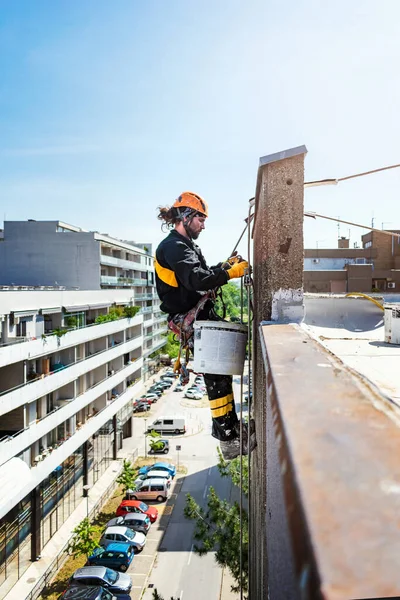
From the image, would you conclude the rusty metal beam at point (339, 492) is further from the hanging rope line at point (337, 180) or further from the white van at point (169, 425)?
the white van at point (169, 425)

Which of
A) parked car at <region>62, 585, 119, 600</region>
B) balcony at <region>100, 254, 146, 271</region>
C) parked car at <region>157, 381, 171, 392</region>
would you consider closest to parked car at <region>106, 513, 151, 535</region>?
parked car at <region>62, 585, 119, 600</region>

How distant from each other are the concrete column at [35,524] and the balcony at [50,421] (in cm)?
255

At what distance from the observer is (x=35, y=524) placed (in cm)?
1716

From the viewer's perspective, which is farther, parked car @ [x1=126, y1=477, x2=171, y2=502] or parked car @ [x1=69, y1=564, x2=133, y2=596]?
parked car @ [x1=126, y1=477, x2=171, y2=502]

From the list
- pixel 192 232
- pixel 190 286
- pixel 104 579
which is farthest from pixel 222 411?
pixel 104 579

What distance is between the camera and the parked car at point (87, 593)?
14.2 m

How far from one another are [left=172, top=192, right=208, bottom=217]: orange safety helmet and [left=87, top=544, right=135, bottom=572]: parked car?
16.3 metres

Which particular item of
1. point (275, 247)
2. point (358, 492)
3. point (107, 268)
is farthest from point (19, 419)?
point (107, 268)

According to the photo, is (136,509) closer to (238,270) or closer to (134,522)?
(134,522)

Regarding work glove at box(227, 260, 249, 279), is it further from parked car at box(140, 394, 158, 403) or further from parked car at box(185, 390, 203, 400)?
parked car at box(185, 390, 203, 400)

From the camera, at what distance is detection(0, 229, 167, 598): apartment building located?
15016mm

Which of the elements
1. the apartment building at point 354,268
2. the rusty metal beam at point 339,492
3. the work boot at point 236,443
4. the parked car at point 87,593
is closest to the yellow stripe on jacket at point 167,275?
the work boot at point 236,443

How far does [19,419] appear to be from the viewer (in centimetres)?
1543

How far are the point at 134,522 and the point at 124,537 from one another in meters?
1.45
